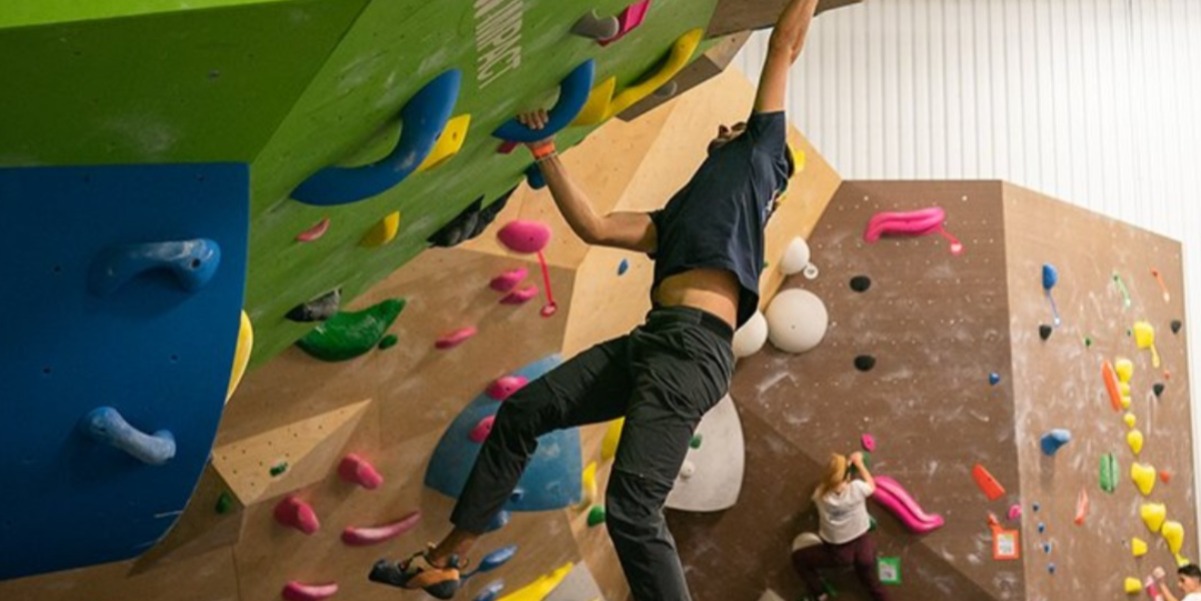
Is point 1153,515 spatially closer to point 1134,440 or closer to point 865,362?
point 1134,440

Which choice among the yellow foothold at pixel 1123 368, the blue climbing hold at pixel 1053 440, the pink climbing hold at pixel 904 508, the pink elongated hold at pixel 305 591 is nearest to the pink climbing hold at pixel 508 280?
the pink elongated hold at pixel 305 591

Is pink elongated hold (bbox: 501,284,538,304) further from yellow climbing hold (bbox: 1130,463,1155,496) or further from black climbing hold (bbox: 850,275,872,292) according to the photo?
yellow climbing hold (bbox: 1130,463,1155,496)

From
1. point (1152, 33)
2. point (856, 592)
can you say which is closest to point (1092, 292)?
point (856, 592)

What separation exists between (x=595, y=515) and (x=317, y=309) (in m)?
2.94

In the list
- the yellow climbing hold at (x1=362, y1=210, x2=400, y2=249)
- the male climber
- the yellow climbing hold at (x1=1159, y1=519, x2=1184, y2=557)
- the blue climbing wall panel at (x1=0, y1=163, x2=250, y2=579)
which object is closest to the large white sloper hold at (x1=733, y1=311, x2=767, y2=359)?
the yellow climbing hold at (x1=1159, y1=519, x2=1184, y2=557)

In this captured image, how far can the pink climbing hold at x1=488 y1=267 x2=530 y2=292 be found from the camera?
5.08 meters

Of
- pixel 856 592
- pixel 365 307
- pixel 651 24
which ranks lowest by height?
pixel 856 592

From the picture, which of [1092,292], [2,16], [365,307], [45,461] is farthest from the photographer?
[1092,292]

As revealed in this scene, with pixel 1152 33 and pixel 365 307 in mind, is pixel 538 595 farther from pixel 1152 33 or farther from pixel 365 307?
pixel 1152 33

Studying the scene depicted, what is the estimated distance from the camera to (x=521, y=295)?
5184mm

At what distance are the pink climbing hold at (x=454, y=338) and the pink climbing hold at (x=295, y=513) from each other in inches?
25.3

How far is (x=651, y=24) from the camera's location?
10.3ft

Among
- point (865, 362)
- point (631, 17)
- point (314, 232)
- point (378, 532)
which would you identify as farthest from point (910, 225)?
point (314, 232)

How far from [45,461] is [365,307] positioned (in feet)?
8.39
